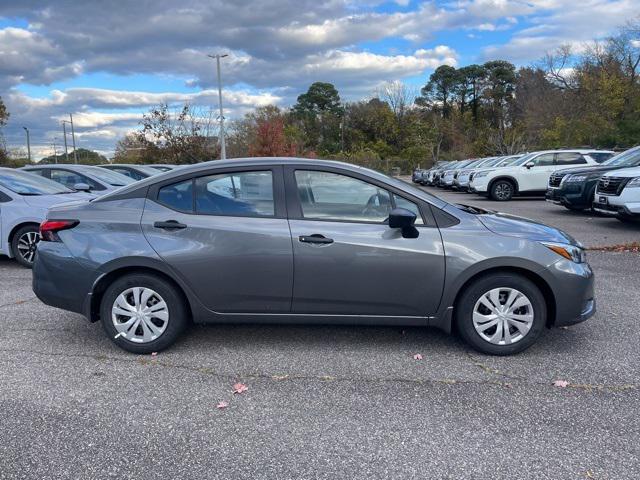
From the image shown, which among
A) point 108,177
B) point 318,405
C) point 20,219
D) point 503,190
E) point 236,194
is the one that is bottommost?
point 318,405

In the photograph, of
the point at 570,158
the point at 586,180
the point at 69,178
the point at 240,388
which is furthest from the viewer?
the point at 570,158

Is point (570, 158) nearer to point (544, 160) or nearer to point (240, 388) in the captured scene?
point (544, 160)

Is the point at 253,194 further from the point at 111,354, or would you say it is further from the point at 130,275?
the point at 111,354

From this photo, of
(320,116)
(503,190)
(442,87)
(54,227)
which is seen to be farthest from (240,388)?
(442,87)

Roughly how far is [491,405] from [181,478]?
77.0 inches

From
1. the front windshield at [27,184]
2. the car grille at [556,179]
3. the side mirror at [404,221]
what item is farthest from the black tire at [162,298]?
the car grille at [556,179]

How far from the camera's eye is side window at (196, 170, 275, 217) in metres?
4.09

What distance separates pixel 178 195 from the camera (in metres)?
4.17

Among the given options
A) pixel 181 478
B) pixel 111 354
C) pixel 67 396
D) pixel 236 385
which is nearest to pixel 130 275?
pixel 111 354

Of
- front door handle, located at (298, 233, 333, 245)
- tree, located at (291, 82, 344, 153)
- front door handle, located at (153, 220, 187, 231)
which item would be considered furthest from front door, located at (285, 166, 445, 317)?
tree, located at (291, 82, 344, 153)

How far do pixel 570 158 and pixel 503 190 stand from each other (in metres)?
2.35

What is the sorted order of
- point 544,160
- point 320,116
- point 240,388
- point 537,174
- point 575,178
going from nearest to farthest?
point 240,388 → point 575,178 → point 537,174 → point 544,160 → point 320,116

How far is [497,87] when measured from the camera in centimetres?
6669

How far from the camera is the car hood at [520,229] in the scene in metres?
4.00
